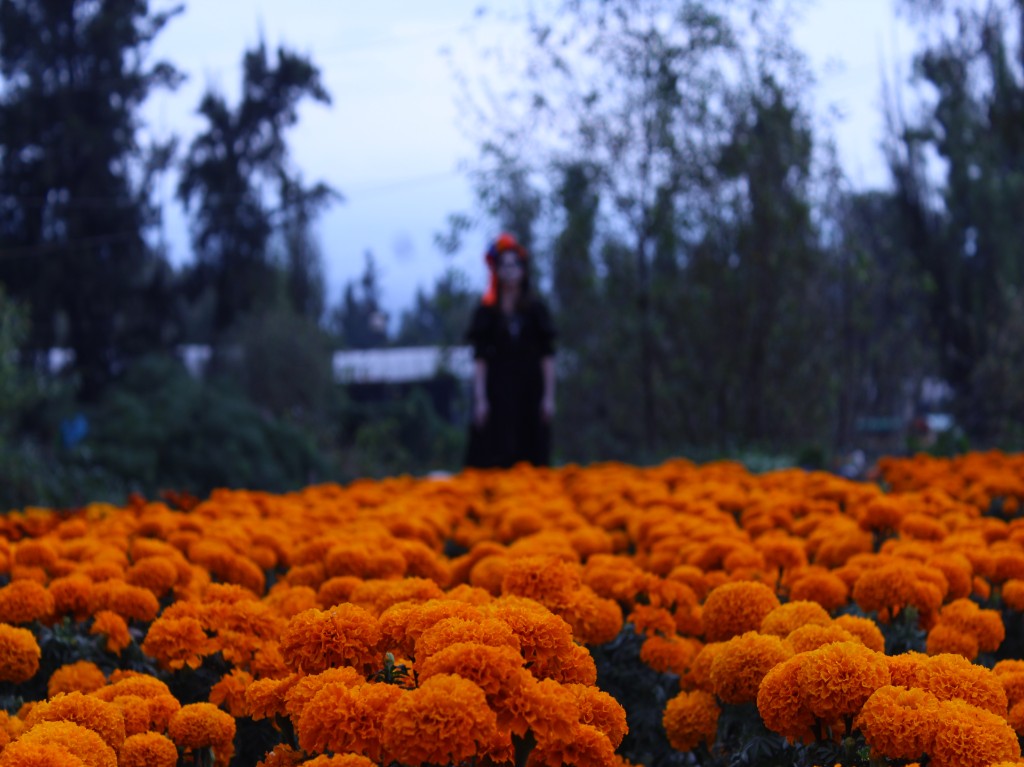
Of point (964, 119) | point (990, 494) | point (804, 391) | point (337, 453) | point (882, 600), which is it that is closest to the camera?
point (882, 600)

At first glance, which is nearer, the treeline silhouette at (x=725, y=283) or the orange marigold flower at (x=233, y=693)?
the orange marigold flower at (x=233, y=693)

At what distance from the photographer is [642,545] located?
333 centimetres

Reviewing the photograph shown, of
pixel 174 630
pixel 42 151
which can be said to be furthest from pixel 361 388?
pixel 174 630

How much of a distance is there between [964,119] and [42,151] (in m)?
14.5

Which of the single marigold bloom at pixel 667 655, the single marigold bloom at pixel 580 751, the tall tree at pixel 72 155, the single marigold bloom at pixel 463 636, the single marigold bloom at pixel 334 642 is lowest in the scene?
the single marigold bloom at pixel 667 655

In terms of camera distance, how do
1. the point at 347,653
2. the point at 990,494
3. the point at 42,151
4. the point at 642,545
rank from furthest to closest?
the point at 42,151 < the point at 990,494 < the point at 642,545 < the point at 347,653

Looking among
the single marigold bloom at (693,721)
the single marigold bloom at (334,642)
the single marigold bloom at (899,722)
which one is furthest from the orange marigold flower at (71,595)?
the single marigold bloom at (899,722)

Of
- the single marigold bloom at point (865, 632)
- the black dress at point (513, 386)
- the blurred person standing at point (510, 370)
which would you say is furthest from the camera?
the black dress at point (513, 386)

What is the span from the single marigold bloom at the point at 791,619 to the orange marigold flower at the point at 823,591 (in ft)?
1.14

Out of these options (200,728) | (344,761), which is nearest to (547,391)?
(200,728)

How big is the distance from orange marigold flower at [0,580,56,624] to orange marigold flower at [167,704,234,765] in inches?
28.2

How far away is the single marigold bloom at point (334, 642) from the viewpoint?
1771mm

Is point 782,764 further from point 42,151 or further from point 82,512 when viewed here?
point 42,151

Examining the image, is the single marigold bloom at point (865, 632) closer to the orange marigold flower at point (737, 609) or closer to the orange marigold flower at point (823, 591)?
the orange marigold flower at point (737, 609)
